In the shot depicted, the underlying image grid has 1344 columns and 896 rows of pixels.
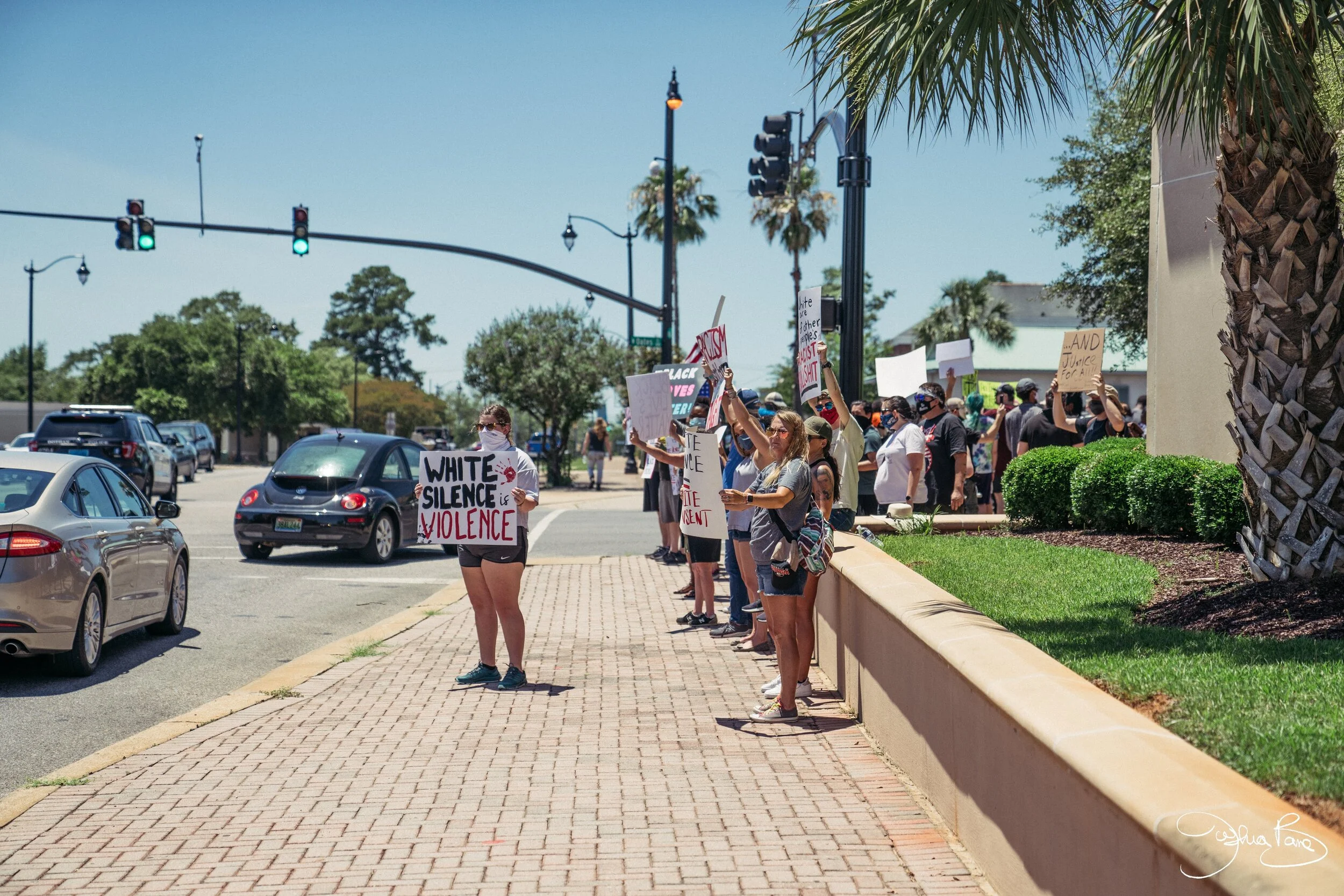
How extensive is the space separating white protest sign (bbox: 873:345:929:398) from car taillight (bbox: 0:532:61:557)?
798 cm

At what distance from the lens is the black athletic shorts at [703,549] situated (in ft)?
33.8

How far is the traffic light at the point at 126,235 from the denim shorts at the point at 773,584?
766 inches

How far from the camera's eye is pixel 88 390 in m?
75.3

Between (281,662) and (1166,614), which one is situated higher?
(1166,614)

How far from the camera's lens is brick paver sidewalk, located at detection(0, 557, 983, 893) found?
4.63 meters

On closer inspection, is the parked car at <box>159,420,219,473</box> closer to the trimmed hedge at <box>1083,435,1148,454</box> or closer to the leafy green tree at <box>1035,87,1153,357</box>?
the leafy green tree at <box>1035,87,1153,357</box>

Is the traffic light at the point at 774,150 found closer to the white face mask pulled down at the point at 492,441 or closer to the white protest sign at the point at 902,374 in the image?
the white protest sign at the point at 902,374

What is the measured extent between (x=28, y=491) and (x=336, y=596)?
4942mm

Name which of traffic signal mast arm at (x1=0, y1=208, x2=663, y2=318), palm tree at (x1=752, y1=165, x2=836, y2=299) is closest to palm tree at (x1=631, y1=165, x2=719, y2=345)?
palm tree at (x1=752, y1=165, x2=836, y2=299)

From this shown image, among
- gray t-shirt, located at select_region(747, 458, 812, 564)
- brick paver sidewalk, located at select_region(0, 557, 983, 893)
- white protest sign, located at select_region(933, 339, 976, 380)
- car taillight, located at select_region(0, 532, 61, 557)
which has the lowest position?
brick paver sidewalk, located at select_region(0, 557, 983, 893)

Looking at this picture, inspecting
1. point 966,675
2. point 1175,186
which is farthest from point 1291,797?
point 1175,186

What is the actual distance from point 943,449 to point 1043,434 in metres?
1.26

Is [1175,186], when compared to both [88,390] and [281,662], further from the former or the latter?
[88,390]

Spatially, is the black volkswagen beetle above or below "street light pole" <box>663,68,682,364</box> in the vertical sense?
below
